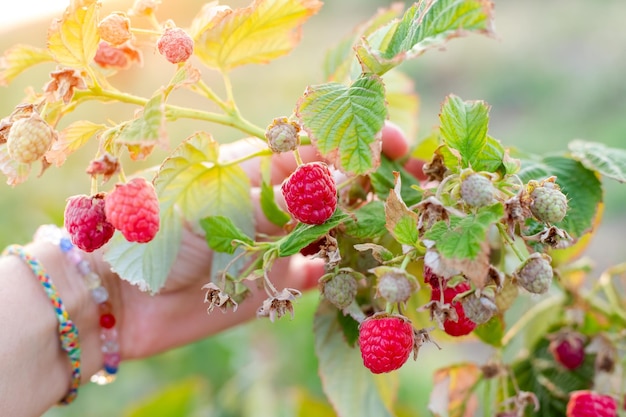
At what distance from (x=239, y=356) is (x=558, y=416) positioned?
0.94 meters

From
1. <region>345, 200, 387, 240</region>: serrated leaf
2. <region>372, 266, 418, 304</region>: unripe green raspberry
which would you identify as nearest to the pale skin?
<region>345, 200, 387, 240</region>: serrated leaf

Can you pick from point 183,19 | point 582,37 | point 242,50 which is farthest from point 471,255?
point 582,37

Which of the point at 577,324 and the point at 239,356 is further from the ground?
the point at 577,324

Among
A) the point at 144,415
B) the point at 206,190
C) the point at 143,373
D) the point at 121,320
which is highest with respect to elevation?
the point at 206,190

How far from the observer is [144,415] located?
4.08 feet

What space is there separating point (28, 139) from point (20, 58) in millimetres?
130

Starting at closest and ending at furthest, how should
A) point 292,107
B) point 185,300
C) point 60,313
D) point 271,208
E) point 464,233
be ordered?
point 464,233, point 271,208, point 60,313, point 185,300, point 292,107

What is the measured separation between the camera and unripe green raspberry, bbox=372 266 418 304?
1.53 ft

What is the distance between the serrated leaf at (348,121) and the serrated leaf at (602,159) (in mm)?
248

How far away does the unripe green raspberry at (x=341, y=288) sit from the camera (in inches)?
20.8

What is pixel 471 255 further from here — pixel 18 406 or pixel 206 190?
pixel 18 406

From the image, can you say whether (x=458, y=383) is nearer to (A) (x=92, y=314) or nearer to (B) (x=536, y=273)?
(B) (x=536, y=273)

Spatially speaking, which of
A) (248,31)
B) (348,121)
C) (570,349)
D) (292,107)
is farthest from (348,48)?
(292,107)

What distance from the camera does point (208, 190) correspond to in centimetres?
67
